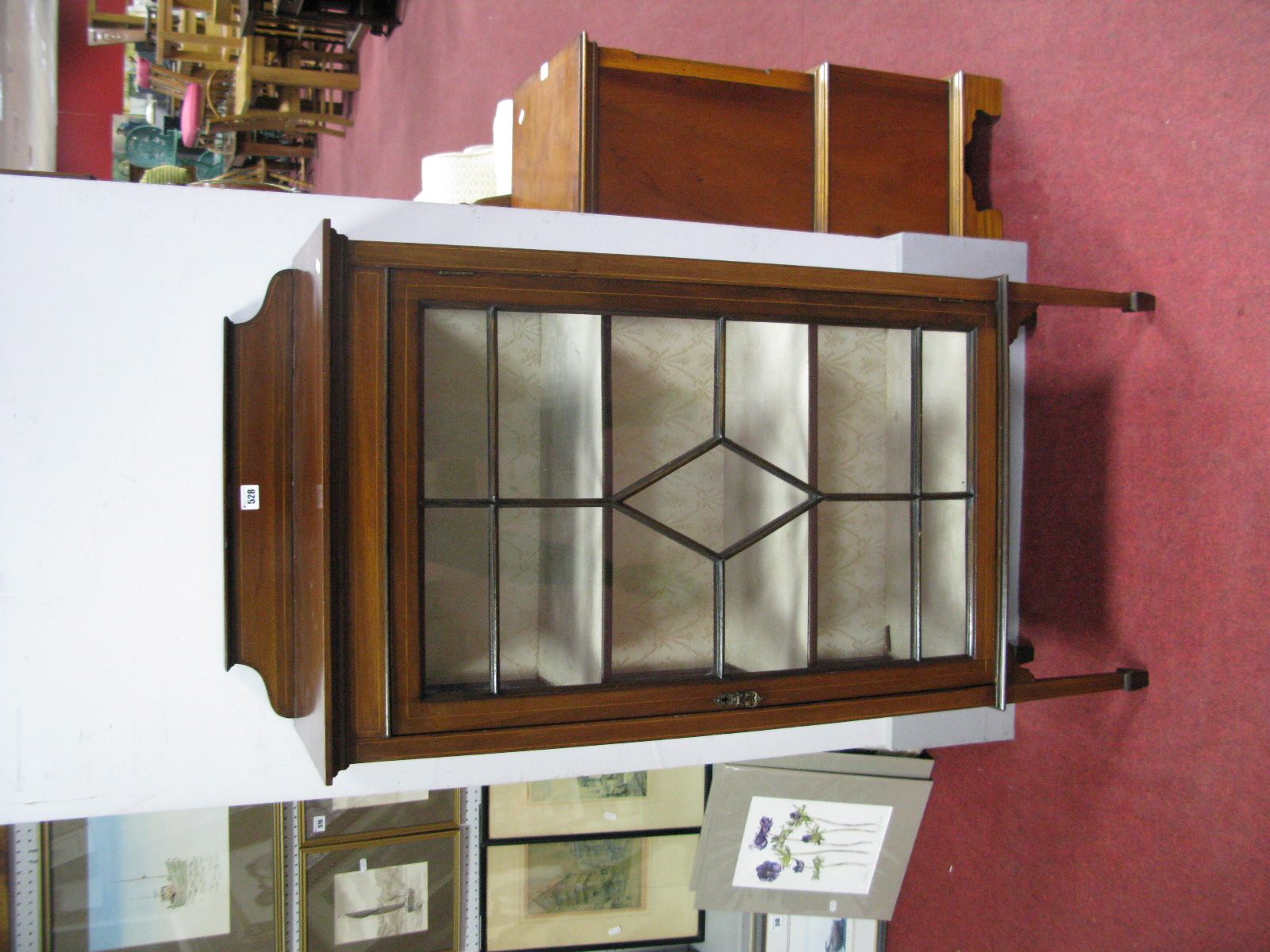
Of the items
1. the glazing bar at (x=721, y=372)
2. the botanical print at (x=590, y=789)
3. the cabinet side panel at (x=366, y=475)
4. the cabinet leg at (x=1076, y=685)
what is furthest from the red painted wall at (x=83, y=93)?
the cabinet leg at (x=1076, y=685)

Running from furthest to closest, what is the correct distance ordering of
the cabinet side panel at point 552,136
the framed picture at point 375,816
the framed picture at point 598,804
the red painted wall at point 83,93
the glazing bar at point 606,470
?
the red painted wall at point 83,93
the framed picture at point 598,804
the framed picture at point 375,816
the cabinet side panel at point 552,136
the glazing bar at point 606,470

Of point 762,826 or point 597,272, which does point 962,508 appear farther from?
point 762,826

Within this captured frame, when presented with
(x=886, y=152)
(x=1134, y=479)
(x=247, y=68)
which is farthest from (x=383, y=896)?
(x=247, y=68)

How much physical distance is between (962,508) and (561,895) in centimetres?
179

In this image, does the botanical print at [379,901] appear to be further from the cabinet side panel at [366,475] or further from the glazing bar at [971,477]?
the glazing bar at [971,477]

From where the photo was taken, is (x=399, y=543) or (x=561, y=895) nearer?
(x=399, y=543)

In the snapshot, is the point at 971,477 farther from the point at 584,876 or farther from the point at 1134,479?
the point at 584,876

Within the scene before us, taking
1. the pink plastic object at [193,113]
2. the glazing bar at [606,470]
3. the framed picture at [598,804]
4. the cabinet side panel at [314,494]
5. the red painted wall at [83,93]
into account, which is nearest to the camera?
the cabinet side panel at [314,494]

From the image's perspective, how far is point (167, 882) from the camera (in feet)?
7.31

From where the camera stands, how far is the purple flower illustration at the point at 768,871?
2.17 m

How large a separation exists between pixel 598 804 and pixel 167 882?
104 cm

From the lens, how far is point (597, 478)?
3.75 feet

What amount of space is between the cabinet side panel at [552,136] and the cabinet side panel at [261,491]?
58 cm

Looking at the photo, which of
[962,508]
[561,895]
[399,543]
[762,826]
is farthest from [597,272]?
[561,895]
